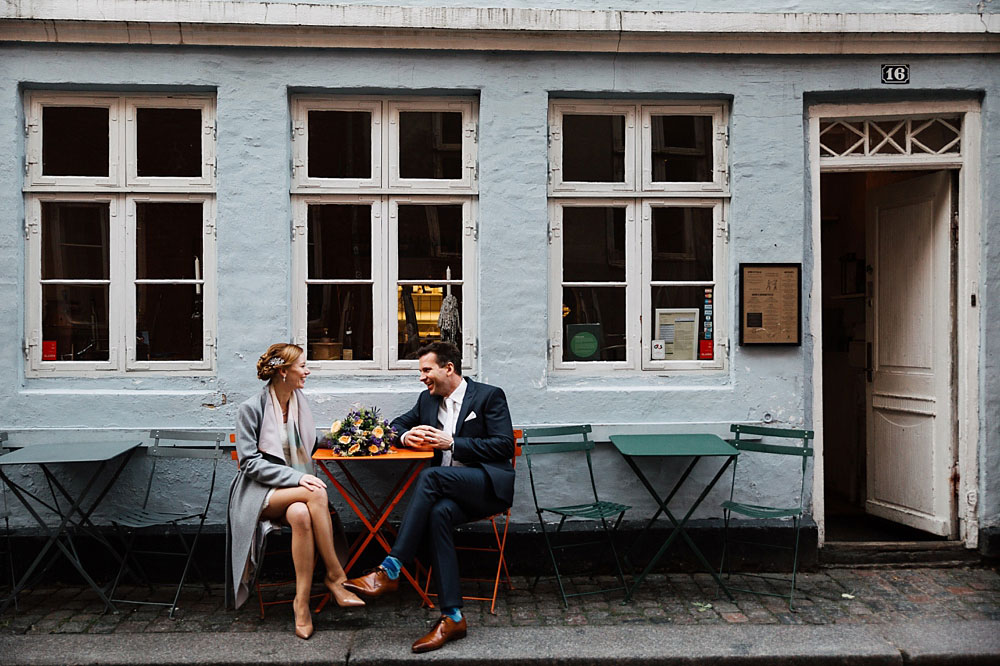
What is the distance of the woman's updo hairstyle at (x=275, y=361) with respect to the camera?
16.8ft

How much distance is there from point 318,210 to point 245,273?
0.67 meters

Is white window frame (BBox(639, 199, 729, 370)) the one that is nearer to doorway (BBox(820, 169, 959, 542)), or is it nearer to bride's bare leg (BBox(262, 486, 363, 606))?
doorway (BBox(820, 169, 959, 542))

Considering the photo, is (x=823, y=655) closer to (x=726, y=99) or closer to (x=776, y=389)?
(x=776, y=389)

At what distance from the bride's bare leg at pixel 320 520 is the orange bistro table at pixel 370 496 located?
0.19m

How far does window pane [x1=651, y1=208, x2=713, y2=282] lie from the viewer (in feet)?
20.2

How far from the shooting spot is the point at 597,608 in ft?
17.1

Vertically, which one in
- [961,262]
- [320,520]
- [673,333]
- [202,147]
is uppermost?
[202,147]

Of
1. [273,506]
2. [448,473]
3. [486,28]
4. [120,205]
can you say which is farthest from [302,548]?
[486,28]

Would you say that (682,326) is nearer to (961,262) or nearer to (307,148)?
(961,262)

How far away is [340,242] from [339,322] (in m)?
0.56

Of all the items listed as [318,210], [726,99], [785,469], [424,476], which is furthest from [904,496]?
[318,210]

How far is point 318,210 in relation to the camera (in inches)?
236

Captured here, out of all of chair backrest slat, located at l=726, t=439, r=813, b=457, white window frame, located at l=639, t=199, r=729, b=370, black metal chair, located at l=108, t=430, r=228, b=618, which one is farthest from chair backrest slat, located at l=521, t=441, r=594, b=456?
black metal chair, located at l=108, t=430, r=228, b=618

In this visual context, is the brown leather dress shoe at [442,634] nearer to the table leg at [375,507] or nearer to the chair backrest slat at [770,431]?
the table leg at [375,507]
